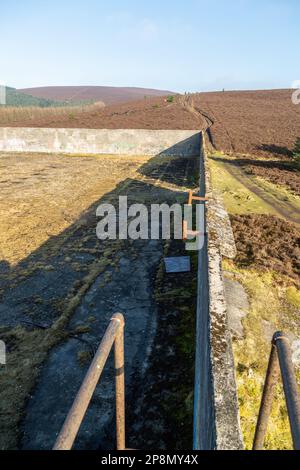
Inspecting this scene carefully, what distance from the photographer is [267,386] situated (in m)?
2.30

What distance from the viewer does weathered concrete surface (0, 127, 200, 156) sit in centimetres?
2627

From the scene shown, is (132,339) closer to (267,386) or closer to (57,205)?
(267,386)

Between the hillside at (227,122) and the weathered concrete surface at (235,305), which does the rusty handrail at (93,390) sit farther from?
the hillside at (227,122)

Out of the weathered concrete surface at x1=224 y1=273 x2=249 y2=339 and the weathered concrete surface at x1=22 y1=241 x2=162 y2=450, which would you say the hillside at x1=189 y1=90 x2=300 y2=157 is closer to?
the weathered concrete surface at x1=224 y1=273 x2=249 y2=339

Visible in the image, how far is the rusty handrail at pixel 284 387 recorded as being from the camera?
1.60 metres

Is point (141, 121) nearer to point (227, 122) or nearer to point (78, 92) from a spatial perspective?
point (227, 122)

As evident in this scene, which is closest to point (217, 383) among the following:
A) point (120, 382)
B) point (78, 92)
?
point (120, 382)

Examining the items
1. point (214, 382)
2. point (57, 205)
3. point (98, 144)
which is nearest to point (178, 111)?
point (98, 144)

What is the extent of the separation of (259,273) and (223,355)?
4.87m

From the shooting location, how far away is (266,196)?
1512 centimetres

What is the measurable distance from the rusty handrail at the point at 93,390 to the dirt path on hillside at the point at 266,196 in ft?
35.3

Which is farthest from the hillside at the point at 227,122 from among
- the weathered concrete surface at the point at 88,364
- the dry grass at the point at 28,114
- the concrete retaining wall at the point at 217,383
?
the concrete retaining wall at the point at 217,383

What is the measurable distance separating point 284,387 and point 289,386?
3cm

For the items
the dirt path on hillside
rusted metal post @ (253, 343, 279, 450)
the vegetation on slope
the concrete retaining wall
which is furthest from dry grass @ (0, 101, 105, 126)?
rusted metal post @ (253, 343, 279, 450)
